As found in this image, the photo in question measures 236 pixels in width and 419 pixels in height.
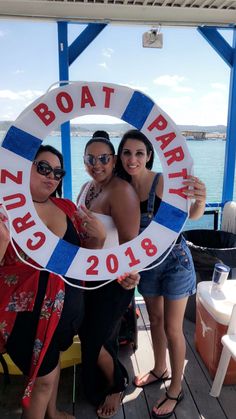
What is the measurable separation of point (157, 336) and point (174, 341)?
167 mm

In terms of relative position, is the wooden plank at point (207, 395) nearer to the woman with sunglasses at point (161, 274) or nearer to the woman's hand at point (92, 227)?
the woman with sunglasses at point (161, 274)

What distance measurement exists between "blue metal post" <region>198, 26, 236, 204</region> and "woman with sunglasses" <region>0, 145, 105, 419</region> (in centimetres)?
173

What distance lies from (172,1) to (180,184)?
1298mm

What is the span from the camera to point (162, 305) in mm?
1505

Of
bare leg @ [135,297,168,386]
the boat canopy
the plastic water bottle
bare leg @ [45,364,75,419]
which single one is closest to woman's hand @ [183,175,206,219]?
bare leg @ [135,297,168,386]

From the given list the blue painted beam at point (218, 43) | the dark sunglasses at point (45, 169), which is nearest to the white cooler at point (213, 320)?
the dark sunglasses at point (45, 169)

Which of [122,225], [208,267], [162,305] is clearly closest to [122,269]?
[122,225]

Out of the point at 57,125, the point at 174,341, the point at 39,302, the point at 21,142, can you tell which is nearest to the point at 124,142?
the point at 57,125

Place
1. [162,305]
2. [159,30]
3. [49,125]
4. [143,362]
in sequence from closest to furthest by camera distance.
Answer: [49,125] → [162,305] → [143,362] → [159,30]

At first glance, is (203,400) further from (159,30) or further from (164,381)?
(159,30)

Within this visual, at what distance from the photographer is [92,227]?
3.67 feet

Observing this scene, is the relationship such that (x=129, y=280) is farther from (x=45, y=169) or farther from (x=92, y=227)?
(x=45, y=169)

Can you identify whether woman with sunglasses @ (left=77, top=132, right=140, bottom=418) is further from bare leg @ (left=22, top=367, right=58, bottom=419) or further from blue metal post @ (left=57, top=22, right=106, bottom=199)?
blue metal post @ (left=57, top=22, right=106, bottom=199)

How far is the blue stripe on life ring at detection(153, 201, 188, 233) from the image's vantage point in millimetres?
1148
